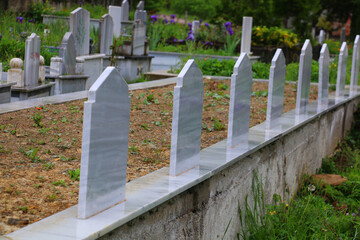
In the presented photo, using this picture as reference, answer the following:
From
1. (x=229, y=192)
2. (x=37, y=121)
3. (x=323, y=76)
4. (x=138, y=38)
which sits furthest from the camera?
(x=138, y=38)

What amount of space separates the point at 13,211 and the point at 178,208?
3.32 feet

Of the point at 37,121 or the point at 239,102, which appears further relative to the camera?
the point at 37,121

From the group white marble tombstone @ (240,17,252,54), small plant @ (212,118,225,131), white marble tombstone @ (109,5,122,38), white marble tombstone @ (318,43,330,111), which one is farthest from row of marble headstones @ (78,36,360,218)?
white marble tombstone @ (109,5,122,38)

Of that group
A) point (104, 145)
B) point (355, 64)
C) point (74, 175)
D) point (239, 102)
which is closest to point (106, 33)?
point (355, 64)

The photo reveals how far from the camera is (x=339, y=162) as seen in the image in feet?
27.3

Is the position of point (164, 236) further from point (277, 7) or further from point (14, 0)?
point (277, 7)

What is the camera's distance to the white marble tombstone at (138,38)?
465 inches

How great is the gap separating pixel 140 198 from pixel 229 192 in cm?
130

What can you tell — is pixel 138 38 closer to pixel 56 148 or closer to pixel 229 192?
pixel 56 148

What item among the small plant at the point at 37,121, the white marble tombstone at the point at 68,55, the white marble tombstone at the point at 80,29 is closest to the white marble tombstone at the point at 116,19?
the white marble tombstone at the point at 80,29

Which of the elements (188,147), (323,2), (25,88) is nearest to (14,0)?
(25,88)

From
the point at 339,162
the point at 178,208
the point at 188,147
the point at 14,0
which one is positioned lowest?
the point at 339,162

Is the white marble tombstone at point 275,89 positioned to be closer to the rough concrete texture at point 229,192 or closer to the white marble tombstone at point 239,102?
the rough concrete texture at point 229,192

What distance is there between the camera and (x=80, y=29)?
9914mm
